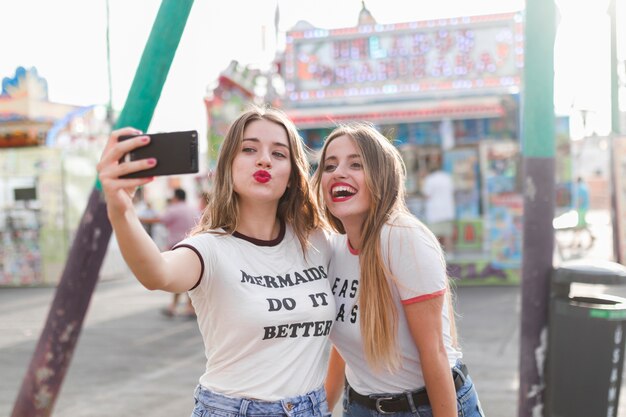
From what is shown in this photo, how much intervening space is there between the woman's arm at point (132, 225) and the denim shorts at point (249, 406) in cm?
40

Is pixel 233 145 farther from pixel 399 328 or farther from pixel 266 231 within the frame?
pixel 399 328

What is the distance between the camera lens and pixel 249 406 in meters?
2.16

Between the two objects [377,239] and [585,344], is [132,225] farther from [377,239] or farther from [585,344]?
[585,344]

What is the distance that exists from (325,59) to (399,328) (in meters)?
11.3

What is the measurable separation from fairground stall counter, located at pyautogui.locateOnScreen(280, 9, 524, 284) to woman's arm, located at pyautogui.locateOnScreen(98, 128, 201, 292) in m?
9.82

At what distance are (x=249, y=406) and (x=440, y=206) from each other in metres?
9.71

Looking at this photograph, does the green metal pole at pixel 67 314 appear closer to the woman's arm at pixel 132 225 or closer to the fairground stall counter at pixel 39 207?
the woman's arm at pixel 132 225

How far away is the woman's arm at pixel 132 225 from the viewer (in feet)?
5.75

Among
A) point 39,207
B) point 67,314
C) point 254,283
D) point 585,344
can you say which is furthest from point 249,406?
point 39,207

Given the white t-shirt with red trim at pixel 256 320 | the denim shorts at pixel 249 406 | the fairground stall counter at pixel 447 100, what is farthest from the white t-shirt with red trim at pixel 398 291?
the fairground stall counter at pixel 447 100

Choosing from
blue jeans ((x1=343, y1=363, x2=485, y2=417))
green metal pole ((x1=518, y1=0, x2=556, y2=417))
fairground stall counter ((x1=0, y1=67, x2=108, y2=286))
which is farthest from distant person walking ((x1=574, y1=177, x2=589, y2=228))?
blue jeans ((x1=343, y1=363, x2=485, y2=417))

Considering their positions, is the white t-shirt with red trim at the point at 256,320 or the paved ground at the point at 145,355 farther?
the paved ground at the point at 145,355

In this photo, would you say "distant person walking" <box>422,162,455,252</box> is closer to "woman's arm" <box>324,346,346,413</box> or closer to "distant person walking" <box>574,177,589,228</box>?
"distant person walking" <box>574,177,589,228</box>

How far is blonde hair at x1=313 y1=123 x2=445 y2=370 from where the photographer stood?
2314mm
